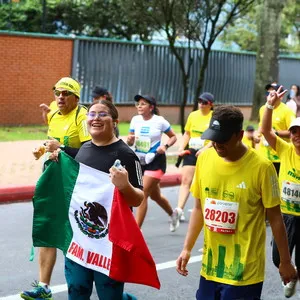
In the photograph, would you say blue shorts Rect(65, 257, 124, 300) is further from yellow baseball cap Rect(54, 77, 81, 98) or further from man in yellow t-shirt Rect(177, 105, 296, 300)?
yellow baseball cap Rect(54, 77, 81, 98)

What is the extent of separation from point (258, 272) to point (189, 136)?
6.26 metres

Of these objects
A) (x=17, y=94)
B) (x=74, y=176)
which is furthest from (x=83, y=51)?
(x=74, y=176)

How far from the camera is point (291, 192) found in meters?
6.61

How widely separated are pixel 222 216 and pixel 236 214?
0.09 metres

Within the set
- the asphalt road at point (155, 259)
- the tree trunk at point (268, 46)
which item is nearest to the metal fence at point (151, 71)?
the tree trunk at point (268, 46)

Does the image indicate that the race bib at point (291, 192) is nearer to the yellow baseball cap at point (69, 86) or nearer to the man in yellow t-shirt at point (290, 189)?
the man in yellow t-shirt at point (290, 189)

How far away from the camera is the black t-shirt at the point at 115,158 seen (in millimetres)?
5207

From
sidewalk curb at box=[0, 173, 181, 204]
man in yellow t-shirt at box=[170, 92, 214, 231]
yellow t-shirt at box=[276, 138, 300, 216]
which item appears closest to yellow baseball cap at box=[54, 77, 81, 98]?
yellow t-shirt at box=[276, 138, 300, 216]

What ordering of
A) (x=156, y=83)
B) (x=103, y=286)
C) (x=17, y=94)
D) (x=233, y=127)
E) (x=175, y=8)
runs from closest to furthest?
(x=233, y=127), (x=103, y=286), (x=175, y=8), (x=17, y=94), (x=156, y=83)

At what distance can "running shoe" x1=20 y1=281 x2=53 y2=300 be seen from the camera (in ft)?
20.3

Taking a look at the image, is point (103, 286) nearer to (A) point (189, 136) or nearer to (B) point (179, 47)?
(A) point (189, 136)

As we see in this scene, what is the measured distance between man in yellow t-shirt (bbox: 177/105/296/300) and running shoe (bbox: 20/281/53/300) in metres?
1.82

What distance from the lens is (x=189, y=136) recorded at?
36.1 ft

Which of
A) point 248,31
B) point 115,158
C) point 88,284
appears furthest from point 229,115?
point 248,31
